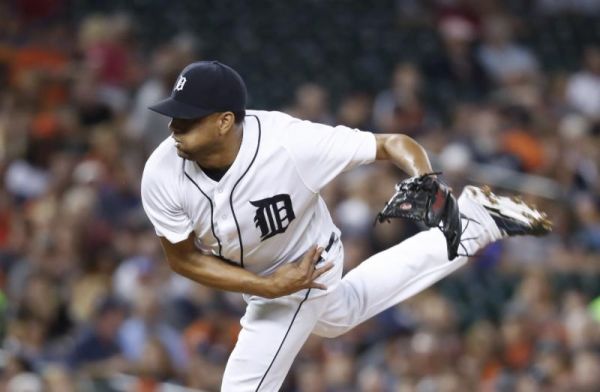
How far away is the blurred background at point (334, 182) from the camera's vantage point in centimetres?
799

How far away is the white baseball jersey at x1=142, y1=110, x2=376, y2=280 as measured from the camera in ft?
16.6

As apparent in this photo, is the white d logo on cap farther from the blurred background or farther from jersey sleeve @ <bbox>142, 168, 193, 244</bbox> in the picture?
the blurred background

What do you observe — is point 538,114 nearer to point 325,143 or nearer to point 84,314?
point 84,314

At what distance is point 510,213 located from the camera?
221 inches

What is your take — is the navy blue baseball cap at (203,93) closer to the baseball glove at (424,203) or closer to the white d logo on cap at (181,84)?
the white d logo on cap at (181,84)

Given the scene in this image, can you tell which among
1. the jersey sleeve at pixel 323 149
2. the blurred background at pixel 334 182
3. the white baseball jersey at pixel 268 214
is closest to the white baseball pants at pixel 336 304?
the white baseball jersey at pixel 268 214

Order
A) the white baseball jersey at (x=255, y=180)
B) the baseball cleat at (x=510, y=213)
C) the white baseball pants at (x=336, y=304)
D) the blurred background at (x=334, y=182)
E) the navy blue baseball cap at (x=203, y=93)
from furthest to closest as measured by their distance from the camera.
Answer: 1. the blurred background at (x=334, y=182)
2. the baseball cleat at (x=510, y=213)
3. the white baseball pants at (x=336, y=304)
4. the white baseball jersey at (x=255, y=180)
5. the navy blue baseball cap at (x=203, y=93)

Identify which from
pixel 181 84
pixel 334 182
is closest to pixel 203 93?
pixel 181 84

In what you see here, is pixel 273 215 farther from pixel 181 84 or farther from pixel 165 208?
pixel 181 84

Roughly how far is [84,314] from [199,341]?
884 millimetres

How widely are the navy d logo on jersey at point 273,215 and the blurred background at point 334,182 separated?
2496mm

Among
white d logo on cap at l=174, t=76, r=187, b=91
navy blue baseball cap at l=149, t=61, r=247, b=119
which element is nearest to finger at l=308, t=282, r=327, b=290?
navy blue baseball cap at l=149, t=61, r=247, b=119

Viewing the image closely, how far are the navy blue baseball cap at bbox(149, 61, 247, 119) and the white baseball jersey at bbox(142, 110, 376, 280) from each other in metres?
0.24

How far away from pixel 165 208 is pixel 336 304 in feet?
2.77
